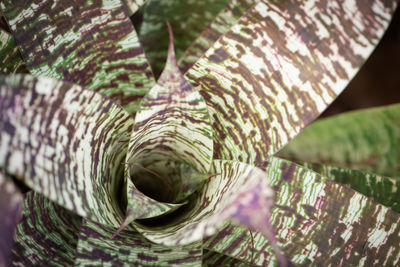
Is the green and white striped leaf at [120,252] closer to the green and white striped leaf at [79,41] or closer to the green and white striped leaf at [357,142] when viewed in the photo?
the green and white striped leaf at [79,41]

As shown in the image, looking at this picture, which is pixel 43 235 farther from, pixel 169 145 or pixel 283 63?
pixel 283 63

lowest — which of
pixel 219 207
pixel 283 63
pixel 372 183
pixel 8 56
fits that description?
pixel 372 183

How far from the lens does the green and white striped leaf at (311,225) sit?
0.45m

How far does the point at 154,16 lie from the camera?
591 millimetres

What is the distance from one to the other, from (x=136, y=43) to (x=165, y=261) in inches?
9.3

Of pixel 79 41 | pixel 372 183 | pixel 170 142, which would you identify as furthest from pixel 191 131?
pixel 372 183

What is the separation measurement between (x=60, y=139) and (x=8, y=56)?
19 centimetres

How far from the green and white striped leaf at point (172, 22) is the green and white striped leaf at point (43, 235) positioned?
0.25m

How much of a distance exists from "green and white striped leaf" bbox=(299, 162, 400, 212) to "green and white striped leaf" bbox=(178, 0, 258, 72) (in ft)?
0.73

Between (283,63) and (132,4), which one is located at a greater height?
(132,4)

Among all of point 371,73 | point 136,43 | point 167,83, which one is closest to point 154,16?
point 136,43

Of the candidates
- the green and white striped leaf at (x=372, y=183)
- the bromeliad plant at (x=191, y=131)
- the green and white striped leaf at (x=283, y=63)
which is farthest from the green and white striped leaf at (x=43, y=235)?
the green and white striped leaf at (x=372, y=183)

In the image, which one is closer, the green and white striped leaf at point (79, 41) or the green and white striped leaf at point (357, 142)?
the green and white striped leaf at point (79, 41)

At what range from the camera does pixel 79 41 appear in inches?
17.5
